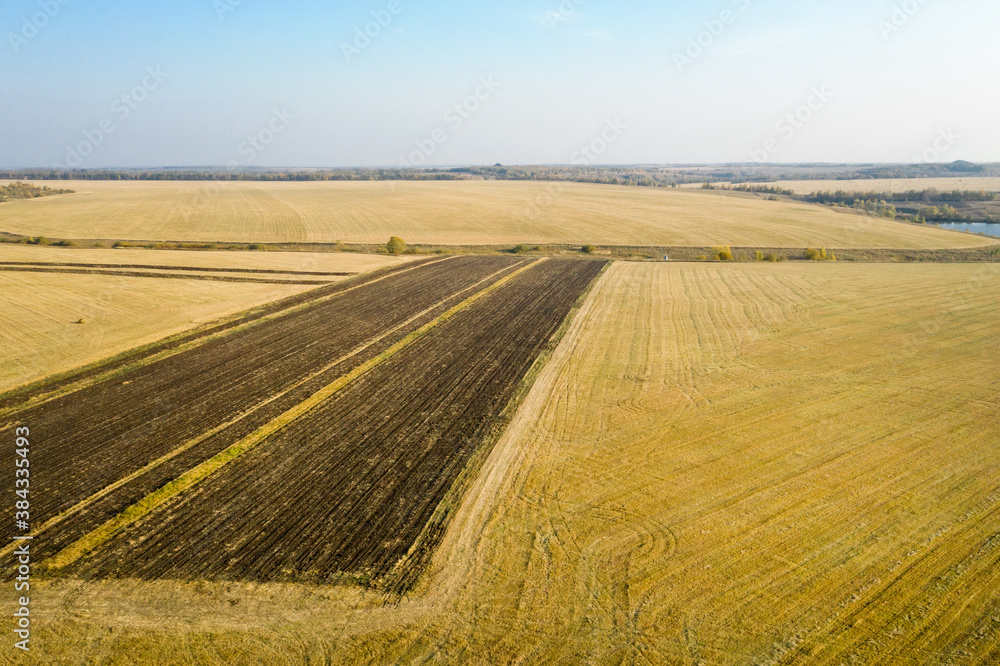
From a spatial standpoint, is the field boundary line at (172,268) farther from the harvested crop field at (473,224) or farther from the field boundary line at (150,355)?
the harvested crop field at (473,224)

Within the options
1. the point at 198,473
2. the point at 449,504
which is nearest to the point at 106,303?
the point at 198,473

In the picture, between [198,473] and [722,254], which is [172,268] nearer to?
[198,473]

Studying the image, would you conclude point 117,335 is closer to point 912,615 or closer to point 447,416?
point 447,416

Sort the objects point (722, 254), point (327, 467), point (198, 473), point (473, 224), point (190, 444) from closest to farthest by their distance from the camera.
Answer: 1. point (198, 473)
2. point (327, 467)
3. point (190, 444)
4. point (722, 254)
5. point (473, 224)

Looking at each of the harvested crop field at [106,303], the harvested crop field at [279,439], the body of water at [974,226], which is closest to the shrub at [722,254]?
the harvested crop field at [106,303]

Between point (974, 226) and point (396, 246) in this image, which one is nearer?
point (396, 246)

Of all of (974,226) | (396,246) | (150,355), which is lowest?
(150,355)

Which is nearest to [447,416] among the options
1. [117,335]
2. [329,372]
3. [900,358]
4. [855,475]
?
[329,372]
